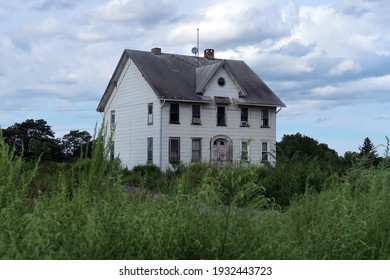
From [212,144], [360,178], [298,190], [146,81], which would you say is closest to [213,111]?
[212,144]

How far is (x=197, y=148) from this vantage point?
38969 mm

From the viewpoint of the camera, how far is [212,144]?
1548 inches

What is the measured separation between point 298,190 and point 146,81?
25.1 m

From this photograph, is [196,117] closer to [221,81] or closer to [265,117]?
[221,81]

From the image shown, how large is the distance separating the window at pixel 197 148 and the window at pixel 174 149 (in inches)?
50.1

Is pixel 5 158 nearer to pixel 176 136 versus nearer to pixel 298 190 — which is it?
pixel 298 190

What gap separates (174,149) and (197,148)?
6.08 ft

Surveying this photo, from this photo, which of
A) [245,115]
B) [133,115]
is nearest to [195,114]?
[245,115]

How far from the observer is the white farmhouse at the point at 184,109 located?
37.8 meters

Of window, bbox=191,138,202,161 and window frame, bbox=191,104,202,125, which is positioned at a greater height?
window frame, bbox=191,104,202,125

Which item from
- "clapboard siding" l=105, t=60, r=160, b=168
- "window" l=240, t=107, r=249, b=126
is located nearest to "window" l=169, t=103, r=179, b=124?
"clapboard siding" l=105, t=60, r=160, b=168

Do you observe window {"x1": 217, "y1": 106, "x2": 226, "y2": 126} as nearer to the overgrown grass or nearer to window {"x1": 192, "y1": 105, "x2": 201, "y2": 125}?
window {"x1": 192, "y1": 105, "x2": 201, "y2": 125}

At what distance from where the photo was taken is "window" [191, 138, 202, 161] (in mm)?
38781

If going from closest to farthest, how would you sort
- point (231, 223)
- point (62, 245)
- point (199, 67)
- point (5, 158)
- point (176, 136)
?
point (62, 245) < point (231, 223) < point (5, 158) < point (176, 136) < point (199, 67)
